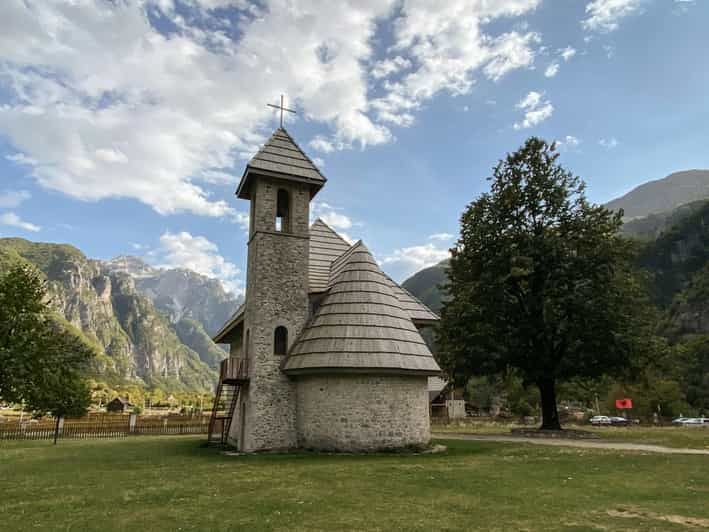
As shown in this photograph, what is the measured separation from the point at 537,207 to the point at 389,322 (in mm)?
12584

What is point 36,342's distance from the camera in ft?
47.4

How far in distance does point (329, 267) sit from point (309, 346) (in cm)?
633

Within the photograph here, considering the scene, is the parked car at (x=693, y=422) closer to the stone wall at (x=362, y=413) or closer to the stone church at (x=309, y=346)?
the stone church at (x=309, y=346)

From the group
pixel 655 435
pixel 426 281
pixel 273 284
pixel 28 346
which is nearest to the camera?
pixel 28 346

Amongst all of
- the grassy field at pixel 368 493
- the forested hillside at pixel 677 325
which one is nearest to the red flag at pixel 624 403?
the forested hillside at pixel 677 325

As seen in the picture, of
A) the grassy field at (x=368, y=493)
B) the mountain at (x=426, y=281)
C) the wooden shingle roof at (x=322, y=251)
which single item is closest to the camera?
the grassy field at (x=368, y=493)

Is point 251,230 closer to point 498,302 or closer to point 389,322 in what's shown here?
point 389,322

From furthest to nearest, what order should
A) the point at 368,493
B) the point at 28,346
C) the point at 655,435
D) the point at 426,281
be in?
the point at 426,281 < the point at 655,435 < the point at 28,346 < the point at 368,493

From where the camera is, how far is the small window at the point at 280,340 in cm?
1861

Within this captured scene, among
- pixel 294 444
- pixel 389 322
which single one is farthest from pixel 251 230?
pixel 294 444

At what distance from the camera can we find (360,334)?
17.3m

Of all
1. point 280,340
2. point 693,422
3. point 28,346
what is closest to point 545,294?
point 280,340

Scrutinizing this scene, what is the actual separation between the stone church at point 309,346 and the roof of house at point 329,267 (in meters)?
0.48

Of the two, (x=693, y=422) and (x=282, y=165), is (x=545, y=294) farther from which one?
(x=693, y=422)
